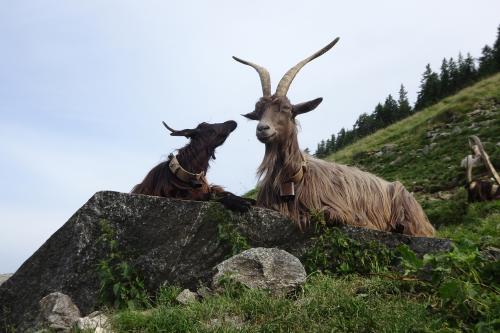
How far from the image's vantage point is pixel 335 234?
542 centimetres

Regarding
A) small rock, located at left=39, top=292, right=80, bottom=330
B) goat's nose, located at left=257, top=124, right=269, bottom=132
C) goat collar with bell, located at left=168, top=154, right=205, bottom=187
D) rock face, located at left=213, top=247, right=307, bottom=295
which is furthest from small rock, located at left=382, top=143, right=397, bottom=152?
small rock, located at left=39, top=292, right=80, bottom=330

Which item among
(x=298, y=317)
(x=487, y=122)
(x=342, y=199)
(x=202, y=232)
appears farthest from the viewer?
(x=487, y=122)

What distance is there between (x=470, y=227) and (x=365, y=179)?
3139 millimetres

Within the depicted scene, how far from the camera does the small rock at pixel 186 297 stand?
433 centimetres

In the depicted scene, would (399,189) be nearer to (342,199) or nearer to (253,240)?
(342,199)

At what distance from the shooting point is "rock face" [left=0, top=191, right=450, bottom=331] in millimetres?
4859

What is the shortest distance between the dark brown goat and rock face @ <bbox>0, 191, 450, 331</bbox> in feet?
4.01

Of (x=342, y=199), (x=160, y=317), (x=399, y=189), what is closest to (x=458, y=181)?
(x=399, y=189)

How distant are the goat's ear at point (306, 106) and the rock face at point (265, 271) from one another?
2510 mm

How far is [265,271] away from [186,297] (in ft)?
2.15

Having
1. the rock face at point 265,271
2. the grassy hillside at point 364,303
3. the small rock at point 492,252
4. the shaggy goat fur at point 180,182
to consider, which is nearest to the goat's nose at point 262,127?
the shaggy goat fur at point 180,182

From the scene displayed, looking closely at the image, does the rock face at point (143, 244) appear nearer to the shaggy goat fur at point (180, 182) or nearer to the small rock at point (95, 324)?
the small rock at point (95, 324)

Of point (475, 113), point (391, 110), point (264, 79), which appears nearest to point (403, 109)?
point (391, 110)

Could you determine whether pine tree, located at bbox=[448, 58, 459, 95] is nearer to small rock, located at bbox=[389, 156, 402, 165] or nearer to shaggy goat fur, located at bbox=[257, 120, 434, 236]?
small rock, located at bbox=[389, 156, 402, 165]
